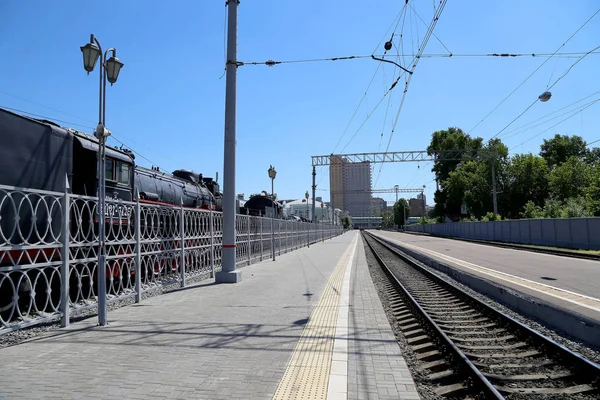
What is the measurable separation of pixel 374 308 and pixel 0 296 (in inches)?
260

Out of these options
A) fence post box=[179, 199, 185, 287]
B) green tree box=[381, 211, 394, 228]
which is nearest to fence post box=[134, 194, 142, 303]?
fence post box=[179, 199, 185, 287]

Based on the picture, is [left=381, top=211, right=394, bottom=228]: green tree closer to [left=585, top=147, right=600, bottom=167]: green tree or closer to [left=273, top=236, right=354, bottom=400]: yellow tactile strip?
[left=585, top=147, right=600, bottom=167]: green tree

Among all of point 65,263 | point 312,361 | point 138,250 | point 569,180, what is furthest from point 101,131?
point 569,180

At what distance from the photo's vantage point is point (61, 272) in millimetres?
6281

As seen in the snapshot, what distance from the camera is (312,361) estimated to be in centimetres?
478

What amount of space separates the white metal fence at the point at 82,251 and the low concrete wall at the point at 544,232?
23.2 meters

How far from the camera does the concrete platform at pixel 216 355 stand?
3.95m

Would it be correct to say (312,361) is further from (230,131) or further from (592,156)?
(592,156)

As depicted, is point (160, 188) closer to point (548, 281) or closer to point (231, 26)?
point (231, 26)

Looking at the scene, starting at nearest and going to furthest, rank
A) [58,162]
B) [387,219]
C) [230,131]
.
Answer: [58,162]
[230,131]
[387,219]

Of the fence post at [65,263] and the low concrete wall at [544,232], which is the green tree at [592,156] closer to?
the low concrete wall at [544,232]

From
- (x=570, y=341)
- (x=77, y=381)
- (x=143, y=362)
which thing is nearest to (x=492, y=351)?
(x=570, y=341)

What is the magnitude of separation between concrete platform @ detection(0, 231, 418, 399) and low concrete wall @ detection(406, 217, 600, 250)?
75.0 feet

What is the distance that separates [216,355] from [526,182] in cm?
5810
